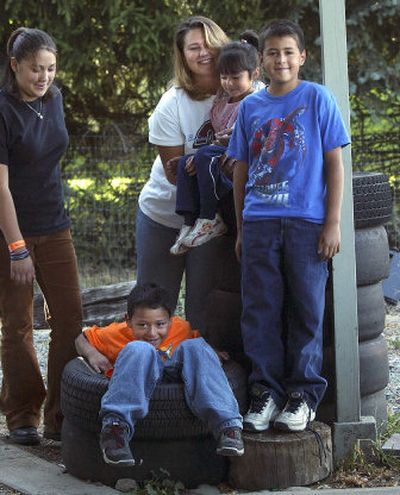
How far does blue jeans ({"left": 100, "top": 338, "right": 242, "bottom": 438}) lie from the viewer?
455 centimetres

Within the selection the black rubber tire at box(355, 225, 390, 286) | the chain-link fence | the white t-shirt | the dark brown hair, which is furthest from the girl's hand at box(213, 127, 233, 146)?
the chain-link fence

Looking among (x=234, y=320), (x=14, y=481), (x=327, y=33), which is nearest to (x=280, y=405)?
(x=234, y=320)

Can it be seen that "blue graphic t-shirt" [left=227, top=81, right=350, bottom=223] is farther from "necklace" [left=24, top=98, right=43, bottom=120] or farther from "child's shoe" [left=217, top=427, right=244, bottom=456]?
"necklace" [left=24, top=98, right=43, bottom=120]

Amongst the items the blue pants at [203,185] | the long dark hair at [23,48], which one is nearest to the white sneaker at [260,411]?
the blue pants at [203,185]

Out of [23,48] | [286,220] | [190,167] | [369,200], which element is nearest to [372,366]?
[369,200]

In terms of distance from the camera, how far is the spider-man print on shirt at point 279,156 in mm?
4652

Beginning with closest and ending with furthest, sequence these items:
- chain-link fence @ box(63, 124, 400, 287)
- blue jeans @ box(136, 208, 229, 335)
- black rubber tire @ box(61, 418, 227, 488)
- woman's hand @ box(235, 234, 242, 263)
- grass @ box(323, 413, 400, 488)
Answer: black rubber tire @ box(61, 418, 227, 488) → grass @ box(323, 413, 400, 488) → woman's hand @ box(235, 234, 242, 263) → blue jeans @ box(136, 208, 229, 335) → chain-link fence @ box(63, 124, 400, 287)

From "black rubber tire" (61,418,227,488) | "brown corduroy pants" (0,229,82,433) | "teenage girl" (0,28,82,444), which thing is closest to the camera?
"black rubber tire" (61,418,227,488)

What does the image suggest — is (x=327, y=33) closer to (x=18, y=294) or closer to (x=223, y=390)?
(x=223, y=390)

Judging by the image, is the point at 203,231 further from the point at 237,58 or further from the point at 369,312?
the point at 369,312

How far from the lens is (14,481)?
4.98 metres

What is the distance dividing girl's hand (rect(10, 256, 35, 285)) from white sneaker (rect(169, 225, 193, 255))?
2.15 ft

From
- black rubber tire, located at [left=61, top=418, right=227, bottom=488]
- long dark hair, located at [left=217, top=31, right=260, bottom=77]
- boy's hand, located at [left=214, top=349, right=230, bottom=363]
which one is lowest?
black rubber tire, located at [left=61, top=418, right=227, bottom=488]

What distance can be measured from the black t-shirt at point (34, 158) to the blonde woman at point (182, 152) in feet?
1.44
